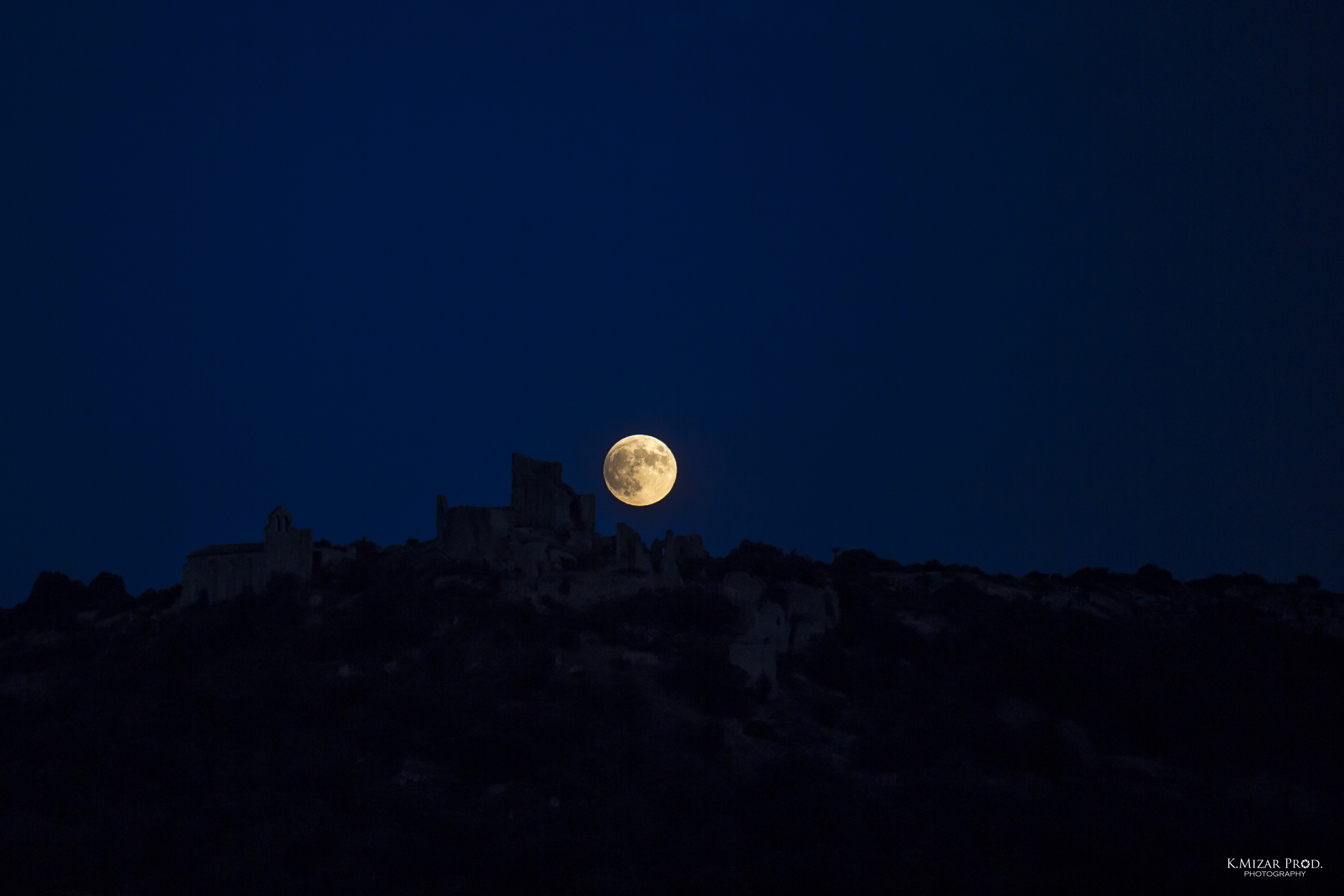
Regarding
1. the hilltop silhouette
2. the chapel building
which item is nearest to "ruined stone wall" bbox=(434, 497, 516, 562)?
the hilltop silhouette

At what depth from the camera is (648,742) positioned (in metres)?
31.6

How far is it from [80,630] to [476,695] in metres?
19.1

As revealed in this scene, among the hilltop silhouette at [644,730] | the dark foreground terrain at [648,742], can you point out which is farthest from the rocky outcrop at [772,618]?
the dark foreground terrain at [648,742]

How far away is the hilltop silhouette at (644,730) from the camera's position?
84.0ft

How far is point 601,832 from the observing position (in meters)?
26.7

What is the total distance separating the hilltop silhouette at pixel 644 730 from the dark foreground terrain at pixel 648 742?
0.11 m

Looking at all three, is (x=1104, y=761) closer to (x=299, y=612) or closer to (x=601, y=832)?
(x=601, y=832)

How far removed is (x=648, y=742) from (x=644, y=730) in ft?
2.97

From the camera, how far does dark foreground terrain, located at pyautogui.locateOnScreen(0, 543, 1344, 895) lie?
25422 millimetres

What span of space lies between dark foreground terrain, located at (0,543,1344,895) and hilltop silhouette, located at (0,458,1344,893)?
11 centimetres

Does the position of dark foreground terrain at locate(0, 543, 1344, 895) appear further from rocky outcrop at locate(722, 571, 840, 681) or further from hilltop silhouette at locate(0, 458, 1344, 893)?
rocky outcrop at locate(722, 571, 840, 681)

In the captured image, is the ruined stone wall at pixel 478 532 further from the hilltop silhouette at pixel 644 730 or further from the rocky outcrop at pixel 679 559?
the rocky outcrop at pixel 679 559

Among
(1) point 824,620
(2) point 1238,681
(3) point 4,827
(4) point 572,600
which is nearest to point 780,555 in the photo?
(1) point 824,620

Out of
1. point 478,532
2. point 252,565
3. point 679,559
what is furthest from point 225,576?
point 679,559
